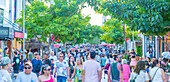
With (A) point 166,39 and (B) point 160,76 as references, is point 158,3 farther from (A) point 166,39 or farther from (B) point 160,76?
(A) point 166,39

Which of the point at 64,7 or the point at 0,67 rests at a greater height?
the point at 64,7

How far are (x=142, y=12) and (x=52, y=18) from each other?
16.1m

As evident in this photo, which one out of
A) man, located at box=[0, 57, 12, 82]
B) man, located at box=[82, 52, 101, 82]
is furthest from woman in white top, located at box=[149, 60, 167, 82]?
man, located at box=[0, 57, 12, 82]

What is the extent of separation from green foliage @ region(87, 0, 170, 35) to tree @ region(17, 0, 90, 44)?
12078mm

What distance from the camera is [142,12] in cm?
1316

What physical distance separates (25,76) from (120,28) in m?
31.8

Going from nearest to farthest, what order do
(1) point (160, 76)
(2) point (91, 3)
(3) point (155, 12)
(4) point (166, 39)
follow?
(1) point (160, 76) → (3) point (155, 12) → (2) point (91, 3) → (4) point (166, 39)

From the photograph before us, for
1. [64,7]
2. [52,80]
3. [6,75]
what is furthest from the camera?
[64,7]

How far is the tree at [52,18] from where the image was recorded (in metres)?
26.1

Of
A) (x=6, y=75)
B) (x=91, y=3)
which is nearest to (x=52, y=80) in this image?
(x=6, y=75)

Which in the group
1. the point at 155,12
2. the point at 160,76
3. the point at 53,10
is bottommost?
the point at 160,76

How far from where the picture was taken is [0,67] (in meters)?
6.37

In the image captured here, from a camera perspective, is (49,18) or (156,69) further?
(49,18)

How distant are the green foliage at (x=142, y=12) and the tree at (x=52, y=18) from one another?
12078mm
